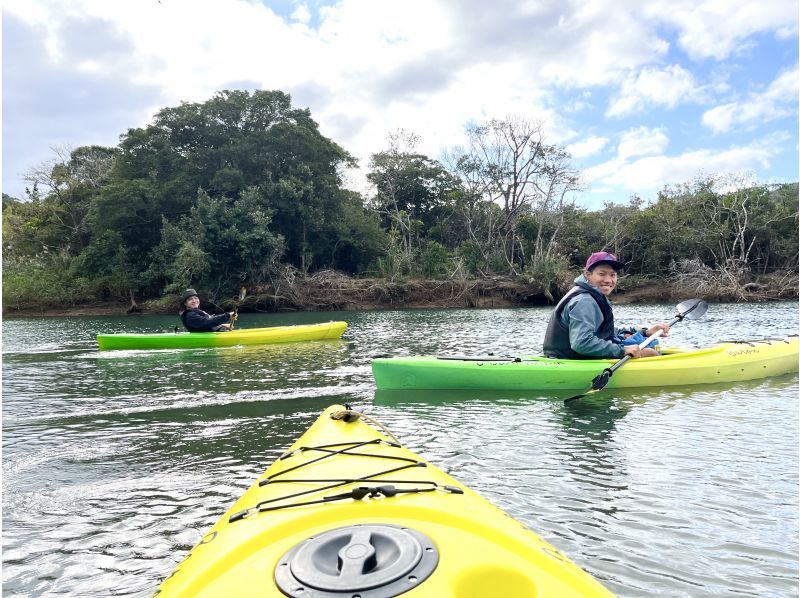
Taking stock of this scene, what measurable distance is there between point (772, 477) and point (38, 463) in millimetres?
5395

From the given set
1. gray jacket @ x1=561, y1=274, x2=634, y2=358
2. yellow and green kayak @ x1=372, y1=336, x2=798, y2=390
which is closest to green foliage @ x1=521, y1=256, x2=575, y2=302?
yellow and green kayak @ x1=372, y1=336, x2=798, y2=390

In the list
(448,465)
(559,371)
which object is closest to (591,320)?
(559,371)

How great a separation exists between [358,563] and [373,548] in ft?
0.31

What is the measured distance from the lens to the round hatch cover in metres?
1.45

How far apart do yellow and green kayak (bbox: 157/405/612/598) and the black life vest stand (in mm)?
4139

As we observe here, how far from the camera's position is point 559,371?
6.08 meters

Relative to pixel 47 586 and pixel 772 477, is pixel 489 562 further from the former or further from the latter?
pixel 772 477

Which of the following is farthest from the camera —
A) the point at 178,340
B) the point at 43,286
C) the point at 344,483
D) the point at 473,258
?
the point at 473,258

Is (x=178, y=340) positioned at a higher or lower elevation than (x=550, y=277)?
lower

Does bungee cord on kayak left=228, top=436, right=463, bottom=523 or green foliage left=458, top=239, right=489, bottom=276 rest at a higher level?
green foliage left=458, top=239, right=489, bottom=276

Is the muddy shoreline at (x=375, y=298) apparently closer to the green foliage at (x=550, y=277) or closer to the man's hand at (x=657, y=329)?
the green foliage at (x=550, y=277)

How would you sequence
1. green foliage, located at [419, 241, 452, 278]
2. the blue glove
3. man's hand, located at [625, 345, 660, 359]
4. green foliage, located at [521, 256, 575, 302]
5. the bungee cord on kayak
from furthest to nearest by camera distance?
green foliage, located at [419, 241, 452, 278], green foliage, located at [521, 256, 575, 302], the blue glove, man's hand, located at [625, 345, 660, 359], the bungee cord on kayak

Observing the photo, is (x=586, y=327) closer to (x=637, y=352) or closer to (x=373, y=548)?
(x=637, y=352)

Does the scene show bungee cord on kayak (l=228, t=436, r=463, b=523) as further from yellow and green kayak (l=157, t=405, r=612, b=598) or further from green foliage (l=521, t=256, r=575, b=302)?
green foliage (l=521, t=256, r=575, b=302)
